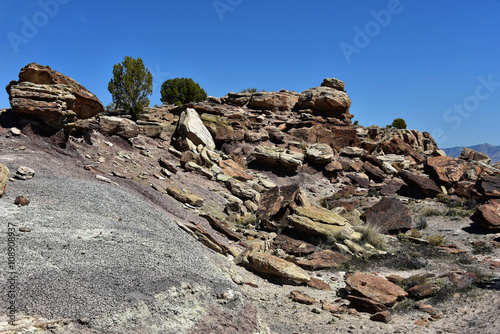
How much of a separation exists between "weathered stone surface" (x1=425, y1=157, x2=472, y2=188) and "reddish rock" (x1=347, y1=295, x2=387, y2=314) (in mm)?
16044

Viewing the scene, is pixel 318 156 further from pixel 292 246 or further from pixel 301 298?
pixel 301 298

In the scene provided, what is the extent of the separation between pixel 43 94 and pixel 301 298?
11999mm

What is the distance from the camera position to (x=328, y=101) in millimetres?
34312

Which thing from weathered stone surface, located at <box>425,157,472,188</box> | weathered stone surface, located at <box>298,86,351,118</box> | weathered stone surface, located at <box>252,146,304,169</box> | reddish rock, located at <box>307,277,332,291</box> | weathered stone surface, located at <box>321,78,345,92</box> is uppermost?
weathered stone surface, located at <box>321,78,345,92</box>

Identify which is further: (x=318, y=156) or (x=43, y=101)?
(x=318, y=156)

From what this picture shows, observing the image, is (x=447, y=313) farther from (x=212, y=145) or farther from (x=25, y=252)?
(x=212, y=145)

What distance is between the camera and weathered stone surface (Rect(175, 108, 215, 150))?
22.2 m

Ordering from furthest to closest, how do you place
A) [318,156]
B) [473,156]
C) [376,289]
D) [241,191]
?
[473,156]
[318,156]
[241,191]
[376,289]

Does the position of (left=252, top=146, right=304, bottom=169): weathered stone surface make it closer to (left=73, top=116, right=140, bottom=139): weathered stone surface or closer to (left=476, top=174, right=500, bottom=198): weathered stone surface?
(left=73, top=116, right=140, bottom=139): weathered stone surface

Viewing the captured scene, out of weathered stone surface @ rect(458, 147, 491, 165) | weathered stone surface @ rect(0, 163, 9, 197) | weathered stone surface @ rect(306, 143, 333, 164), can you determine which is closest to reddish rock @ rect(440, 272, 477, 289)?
weathered stone surface @ rect(0, 163, 9, 197)

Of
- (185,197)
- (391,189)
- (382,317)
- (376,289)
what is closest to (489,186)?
(391,189)

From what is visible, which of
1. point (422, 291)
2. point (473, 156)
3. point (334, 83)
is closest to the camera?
point (422, 291)

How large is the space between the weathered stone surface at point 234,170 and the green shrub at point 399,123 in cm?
3308

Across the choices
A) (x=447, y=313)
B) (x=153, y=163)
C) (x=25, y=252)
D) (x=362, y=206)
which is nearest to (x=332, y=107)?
(x=362, y=206)
